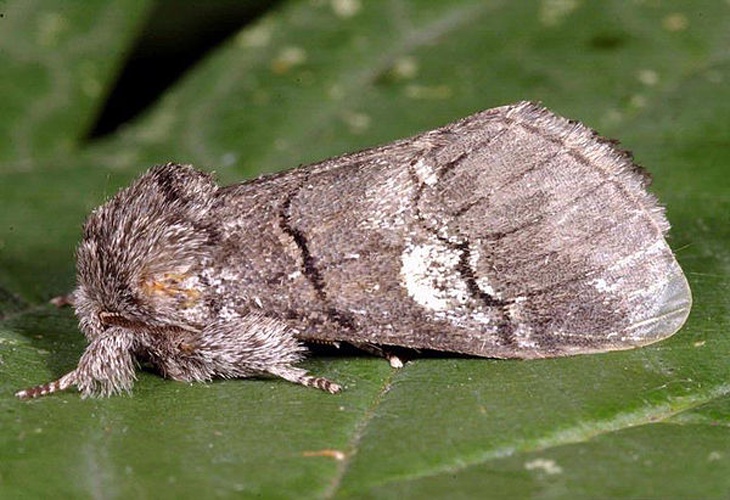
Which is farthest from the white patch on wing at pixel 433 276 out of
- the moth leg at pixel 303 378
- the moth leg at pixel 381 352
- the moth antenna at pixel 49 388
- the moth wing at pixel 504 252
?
the moth antenna at pixel 49 388

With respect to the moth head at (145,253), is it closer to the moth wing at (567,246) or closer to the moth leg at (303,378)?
the moth leg at (303,378)

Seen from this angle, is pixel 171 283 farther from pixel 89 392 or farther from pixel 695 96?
pixel 695 96

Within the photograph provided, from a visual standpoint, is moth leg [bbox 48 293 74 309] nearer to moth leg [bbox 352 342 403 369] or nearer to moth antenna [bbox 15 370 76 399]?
moth antenna [bbox 15 370 76 399]

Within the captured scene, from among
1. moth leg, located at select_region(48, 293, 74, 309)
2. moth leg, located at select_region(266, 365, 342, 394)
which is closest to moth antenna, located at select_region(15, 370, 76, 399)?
moth leg, located at select_region(266, 365, 342, 394)

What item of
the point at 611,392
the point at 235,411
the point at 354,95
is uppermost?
the point at 354,95

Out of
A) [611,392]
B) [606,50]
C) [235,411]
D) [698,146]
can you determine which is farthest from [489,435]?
[606,50]

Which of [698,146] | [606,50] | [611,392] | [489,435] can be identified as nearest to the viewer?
[489,435]
